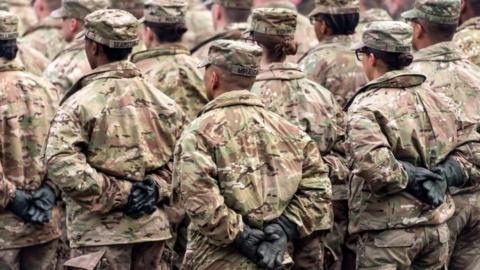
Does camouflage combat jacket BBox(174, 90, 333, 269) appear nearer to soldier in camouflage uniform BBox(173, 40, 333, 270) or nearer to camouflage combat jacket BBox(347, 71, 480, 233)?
soldier in camouflage uniform BBox(173, 40, 333, 270)

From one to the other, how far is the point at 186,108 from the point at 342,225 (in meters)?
1.53

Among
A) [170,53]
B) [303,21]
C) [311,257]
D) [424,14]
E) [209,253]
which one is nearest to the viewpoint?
[209,253]

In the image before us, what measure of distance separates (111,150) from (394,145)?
5.99ft

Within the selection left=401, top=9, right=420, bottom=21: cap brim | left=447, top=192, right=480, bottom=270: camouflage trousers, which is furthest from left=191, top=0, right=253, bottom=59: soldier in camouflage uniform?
left=447, top=192, right=480, bottom=270: camouflage trousers

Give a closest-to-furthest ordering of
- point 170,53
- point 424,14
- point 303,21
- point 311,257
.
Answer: point 311,257 → point 424,14 → point 170,53 → point 303,21

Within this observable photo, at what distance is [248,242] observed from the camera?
31.1 feet

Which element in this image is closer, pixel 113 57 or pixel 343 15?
pixel 113 57

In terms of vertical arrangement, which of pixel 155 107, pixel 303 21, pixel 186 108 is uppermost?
pixel 155 107

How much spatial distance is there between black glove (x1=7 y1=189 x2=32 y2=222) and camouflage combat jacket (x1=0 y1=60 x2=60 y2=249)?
1.9 inches

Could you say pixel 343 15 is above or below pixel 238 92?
below

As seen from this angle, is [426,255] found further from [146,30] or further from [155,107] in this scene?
[146,30]

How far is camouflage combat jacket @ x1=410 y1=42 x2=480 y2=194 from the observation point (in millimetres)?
11891

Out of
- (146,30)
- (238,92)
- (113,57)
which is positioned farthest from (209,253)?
(146,30)

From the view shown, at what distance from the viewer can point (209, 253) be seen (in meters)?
9.60
